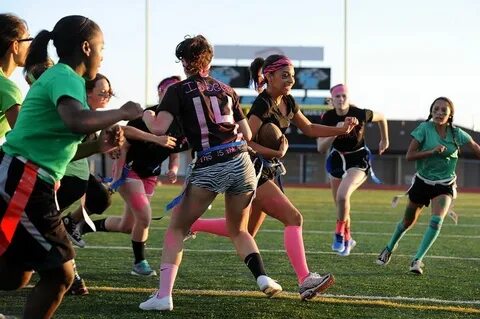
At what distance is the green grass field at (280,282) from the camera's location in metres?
5.59

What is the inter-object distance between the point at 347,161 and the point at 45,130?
685 cm

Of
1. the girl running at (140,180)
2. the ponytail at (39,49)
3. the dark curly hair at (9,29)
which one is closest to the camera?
the ponytail at (39,49)

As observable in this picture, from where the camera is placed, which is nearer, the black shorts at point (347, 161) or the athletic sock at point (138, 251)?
the athletic sock at point (138, 251)

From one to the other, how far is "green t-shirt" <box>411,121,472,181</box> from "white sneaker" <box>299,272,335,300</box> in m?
2.94

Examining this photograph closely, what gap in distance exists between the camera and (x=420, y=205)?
8.41 m

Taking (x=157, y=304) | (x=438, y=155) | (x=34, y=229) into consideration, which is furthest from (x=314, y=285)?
(x=438, y=155)

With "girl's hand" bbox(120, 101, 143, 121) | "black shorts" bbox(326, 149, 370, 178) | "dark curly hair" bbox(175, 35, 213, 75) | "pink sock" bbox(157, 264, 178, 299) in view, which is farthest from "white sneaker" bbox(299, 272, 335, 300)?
"black shorts" bbox(326, 149, 370, 178)

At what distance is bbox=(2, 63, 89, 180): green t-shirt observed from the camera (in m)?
3.95

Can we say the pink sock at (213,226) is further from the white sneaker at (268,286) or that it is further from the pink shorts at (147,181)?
the white sneaker at (268,286)

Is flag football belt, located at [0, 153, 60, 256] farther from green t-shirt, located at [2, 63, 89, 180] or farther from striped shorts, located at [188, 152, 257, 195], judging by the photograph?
striped shorts, located at [188, 152, 257, 195]

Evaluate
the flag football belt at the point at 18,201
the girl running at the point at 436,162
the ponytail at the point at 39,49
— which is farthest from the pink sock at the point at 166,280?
the girl running at the point at 436,162

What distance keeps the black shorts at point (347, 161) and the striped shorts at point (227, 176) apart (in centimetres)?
492

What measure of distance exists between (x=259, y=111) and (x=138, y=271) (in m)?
2.12

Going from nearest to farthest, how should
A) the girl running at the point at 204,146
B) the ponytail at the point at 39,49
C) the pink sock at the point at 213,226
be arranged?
the ponytail at the point at 39,49 → the girl running at the point at 204,146 → the pink sock at the point at 213,226
